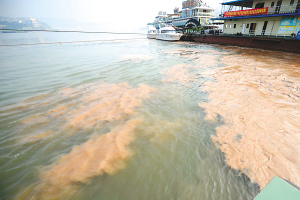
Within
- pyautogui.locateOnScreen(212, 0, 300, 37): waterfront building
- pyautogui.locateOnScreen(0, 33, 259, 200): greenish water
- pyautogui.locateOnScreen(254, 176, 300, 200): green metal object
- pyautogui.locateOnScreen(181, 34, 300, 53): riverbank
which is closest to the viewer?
pyautogui.locateOnScreen(254, 176, 300, 200): green metal object

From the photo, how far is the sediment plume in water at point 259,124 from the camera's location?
3.78m

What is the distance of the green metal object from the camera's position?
3.72ft

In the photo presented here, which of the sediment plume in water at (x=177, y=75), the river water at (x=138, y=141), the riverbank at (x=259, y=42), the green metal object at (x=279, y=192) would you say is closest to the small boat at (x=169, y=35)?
the riverbank at (x=259, y=42)

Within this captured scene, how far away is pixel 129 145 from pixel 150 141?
2.32 feet

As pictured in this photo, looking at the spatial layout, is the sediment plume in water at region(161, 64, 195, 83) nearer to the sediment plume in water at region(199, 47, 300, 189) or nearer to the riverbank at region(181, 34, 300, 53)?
the sediment plume in water at region(199, 47, 300, 189)

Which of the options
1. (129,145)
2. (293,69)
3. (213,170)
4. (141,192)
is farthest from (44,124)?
(293,69)

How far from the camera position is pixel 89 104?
7.10 metres

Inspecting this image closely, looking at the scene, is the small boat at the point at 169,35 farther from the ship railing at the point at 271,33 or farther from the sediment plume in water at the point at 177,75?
the sediment plume in water at the point at 177,75

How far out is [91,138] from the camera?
4941 millimetres

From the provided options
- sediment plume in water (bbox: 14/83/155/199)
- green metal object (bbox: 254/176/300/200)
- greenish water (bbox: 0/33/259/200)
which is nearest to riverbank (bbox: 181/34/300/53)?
greenish water (bbox: 0/33/259/200)

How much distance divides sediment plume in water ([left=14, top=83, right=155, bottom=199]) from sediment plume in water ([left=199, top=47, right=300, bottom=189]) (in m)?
3.15

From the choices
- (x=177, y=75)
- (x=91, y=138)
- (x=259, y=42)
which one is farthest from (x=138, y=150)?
(x=259, y=42)

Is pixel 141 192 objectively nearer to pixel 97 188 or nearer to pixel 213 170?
pixel 97 188

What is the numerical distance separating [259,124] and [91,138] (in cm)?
606
